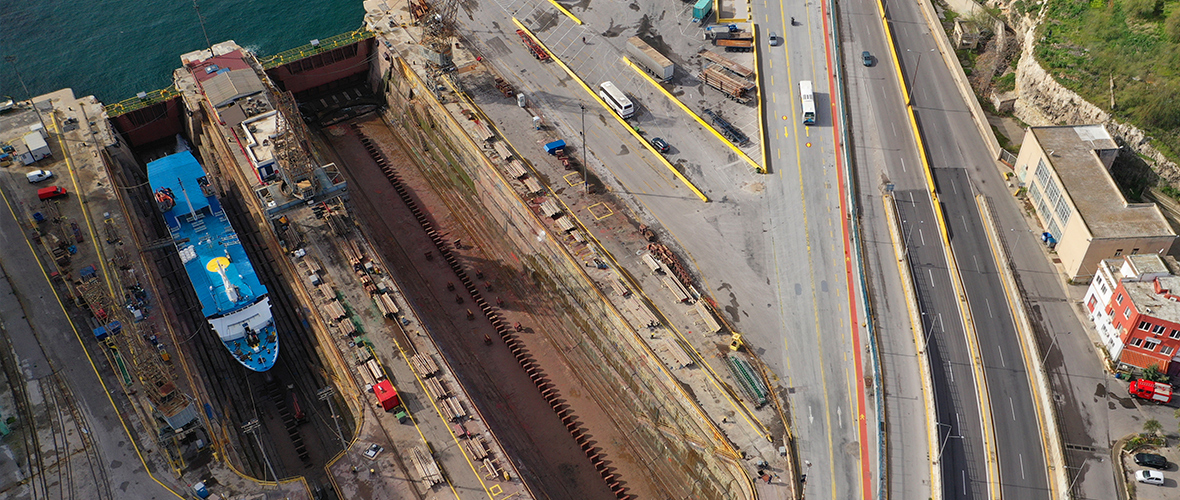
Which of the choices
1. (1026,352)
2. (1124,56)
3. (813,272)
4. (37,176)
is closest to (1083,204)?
(1026,352)

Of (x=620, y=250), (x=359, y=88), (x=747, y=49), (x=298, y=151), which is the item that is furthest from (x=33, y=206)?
(x=747, y=49)

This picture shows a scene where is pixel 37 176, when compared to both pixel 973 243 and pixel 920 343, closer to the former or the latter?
pixel 920 343

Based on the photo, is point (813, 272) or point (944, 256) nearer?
point (813, 272)

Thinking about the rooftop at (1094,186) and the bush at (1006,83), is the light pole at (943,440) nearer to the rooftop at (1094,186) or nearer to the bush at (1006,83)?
the rooftop at (1094,186)

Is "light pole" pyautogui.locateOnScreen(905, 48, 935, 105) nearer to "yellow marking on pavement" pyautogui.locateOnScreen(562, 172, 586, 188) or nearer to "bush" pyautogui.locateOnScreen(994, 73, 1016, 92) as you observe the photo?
"bush" pyautogui.locateOnScreen(994, 73, 1016, 92)

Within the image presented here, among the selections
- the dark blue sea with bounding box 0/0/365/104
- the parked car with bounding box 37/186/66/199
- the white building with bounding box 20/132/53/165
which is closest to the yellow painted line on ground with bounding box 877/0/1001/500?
the dark blue sea with bounding box 0/0/365/104

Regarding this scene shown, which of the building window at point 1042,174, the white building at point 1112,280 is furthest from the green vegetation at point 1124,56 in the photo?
the white building at point 1112,280

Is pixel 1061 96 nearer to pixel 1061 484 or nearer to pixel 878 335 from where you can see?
pixel 878 335
